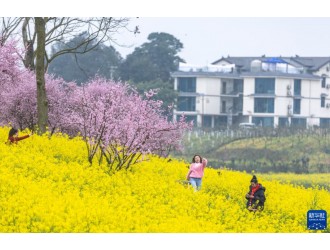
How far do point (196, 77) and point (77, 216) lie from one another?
429 inches

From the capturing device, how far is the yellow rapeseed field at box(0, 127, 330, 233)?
1648cm

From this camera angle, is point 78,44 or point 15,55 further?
point 78,44

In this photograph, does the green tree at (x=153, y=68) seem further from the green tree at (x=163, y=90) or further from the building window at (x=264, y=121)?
the building window at (x=264, y=121)

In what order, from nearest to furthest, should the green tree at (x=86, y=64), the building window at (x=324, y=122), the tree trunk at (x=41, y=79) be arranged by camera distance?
the building window at (x=324, y=122), the tree trunk at (x=41, y=79), the green tree at (x=86, y=64)

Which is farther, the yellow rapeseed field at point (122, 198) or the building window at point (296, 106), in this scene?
the building window at point (296, 106)

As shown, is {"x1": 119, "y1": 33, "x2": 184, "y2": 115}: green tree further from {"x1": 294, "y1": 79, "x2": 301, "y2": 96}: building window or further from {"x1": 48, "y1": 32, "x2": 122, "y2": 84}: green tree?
{"x1": 294, "y1": 79, "x2": 301, "y2": 96}: building window

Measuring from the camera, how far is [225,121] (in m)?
27.7

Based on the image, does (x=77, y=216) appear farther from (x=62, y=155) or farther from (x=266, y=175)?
(x=266, y=175)

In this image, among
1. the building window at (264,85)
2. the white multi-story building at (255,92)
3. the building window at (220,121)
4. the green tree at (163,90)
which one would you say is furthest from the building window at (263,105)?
the green tree at (163,90)

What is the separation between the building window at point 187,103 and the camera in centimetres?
2684

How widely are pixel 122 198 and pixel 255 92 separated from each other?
385 inches

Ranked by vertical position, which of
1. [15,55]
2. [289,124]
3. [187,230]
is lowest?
[187,230]

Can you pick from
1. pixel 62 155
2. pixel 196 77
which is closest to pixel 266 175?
pixel 196 77

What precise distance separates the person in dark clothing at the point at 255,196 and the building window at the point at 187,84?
6.43 metres
